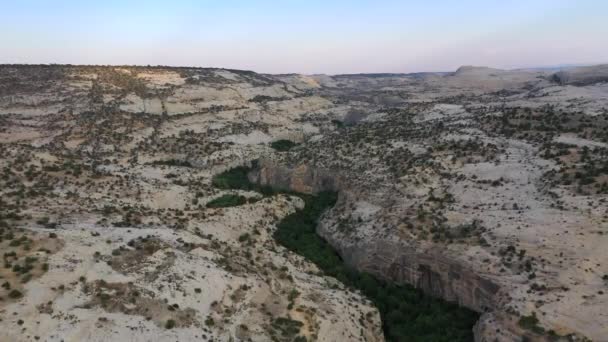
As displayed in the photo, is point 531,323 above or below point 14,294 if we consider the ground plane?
below

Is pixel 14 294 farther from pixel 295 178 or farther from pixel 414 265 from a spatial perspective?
pixel 295 178

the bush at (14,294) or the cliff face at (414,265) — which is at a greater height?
the bush at (14,294)

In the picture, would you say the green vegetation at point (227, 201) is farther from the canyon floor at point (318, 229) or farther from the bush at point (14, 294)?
the bush at point (14, 294)

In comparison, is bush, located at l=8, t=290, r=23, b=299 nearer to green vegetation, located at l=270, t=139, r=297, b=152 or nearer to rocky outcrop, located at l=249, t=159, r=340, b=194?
rocky outcrop, located at l=249, t=159, r=340, b=194

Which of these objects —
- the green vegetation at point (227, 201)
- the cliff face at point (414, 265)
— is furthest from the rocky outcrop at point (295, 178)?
the green vegetation at point (227, 201)

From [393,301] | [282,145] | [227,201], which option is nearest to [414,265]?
[393,301]

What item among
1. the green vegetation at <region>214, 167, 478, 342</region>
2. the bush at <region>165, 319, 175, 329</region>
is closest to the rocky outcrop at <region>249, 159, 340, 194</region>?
the green vegetation at <region>214, 167, 478, 342</region>

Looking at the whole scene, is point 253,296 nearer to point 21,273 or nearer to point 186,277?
point 186,277
